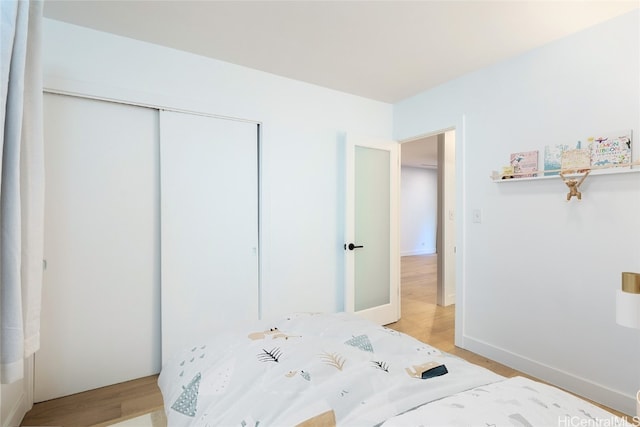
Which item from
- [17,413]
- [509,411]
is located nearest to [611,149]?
[509,411]

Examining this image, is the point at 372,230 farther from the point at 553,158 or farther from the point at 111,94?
the point at 111,94

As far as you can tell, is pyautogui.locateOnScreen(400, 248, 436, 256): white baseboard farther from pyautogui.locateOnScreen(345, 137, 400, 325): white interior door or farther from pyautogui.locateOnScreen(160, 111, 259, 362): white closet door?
pyautogui.locateOnScreen(160, 111, 259, 362): white closet door

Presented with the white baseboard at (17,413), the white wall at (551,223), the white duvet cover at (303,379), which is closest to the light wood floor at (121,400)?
the white baseboard at (17,413)

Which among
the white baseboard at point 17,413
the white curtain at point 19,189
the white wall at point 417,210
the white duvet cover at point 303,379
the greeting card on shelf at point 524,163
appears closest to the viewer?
the white duvet cover at point 303,379

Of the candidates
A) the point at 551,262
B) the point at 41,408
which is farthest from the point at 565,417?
the point at 41,408

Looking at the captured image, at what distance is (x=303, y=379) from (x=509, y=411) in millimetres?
603

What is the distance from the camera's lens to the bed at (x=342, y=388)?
0.89 meters

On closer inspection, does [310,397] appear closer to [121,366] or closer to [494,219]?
[121,366]

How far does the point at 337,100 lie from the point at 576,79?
193cm

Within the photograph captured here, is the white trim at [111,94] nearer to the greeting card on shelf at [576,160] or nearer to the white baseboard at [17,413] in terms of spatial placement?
the white baseboard at [17,413]

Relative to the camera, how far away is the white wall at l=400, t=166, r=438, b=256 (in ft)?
28.2

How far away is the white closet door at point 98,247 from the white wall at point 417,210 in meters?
6.97

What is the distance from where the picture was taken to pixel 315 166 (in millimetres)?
3123

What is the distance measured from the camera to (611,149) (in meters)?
2.01
